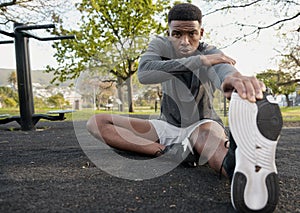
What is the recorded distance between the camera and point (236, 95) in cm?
84

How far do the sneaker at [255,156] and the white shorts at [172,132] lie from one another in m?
0.57

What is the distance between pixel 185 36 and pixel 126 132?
0.61 m

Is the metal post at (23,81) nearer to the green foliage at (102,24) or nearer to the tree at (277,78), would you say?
the green foliage at (102,24)

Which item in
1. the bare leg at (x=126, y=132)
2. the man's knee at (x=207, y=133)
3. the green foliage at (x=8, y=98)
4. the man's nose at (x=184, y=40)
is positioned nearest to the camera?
the man's knee at (x=207, y=133)

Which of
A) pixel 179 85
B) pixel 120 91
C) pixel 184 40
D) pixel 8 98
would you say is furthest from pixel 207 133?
pixel 8 98

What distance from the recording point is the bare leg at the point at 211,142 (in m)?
1.22

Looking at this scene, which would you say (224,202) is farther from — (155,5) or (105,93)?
(155,5)

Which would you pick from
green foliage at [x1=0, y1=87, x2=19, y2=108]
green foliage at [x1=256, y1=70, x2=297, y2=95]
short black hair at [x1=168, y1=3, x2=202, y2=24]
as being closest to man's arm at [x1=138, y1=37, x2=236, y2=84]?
short black hair at [x1=168, y1=3, x2=202, y2=24]

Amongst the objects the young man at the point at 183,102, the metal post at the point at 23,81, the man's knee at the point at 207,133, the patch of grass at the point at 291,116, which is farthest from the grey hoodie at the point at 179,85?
the patch of grass at the point at 291,116

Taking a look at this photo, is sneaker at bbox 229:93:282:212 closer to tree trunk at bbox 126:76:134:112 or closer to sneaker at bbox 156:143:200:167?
sneaker at bbox 156:143:200:167

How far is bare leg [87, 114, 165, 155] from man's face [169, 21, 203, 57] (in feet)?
1.50

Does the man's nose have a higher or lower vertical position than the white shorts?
higher

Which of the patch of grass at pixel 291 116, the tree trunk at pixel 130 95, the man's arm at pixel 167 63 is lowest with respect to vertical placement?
the patch of grass at pixel 291 116

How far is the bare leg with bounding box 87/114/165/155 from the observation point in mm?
1606
